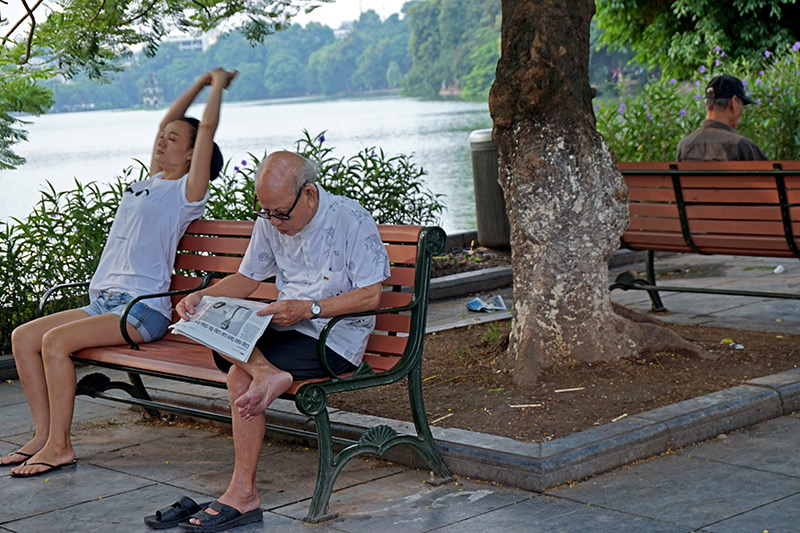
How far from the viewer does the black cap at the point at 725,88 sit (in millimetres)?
7379

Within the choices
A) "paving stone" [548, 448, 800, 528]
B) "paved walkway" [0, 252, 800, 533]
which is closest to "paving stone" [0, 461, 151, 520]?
"paved walkway" [0, 252, 800, 533]

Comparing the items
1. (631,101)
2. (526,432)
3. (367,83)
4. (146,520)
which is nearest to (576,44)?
(526,432)

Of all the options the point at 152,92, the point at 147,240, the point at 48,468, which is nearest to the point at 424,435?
the point at 48,468

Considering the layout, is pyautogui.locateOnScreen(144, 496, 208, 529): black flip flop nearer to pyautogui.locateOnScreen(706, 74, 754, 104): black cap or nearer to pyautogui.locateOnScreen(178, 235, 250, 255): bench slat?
pyautogui.locateOnScreen(178, 235, 250, 255): bench slat

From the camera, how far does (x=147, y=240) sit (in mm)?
5477

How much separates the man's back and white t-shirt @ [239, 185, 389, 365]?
140 inches

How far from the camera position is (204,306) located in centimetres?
445

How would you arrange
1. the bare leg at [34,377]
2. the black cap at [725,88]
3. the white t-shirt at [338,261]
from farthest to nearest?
1. the black cap at [725,88]
2. the bare leg at [34,377]
3. the white t-shirt at [338,261]

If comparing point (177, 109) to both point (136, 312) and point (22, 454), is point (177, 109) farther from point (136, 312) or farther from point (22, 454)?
point (22, 454)

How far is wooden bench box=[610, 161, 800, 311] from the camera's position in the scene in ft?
20.4

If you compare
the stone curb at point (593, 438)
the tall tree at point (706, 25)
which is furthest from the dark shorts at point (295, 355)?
the tall tree at point (706, 25)

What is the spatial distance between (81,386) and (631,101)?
9160 millimetres

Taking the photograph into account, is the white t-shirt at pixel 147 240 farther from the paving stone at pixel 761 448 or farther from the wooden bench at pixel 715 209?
the wooden bench at pixel 715 209

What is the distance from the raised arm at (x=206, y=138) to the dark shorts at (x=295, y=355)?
1301mm
